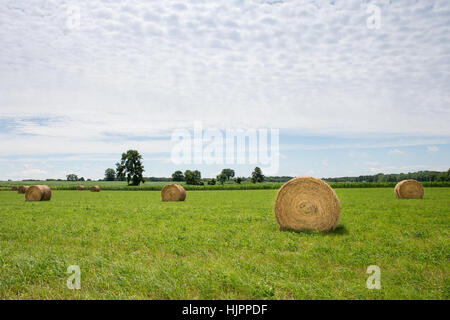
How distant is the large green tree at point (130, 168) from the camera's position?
92188mm

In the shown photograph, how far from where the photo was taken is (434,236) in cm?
927

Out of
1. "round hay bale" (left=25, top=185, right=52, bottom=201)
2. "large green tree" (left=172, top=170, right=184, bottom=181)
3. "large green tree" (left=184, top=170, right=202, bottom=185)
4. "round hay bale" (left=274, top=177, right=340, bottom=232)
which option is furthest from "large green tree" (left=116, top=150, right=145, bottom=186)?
"round hay bale" (left=274, top=177, right=340, bottom=232)

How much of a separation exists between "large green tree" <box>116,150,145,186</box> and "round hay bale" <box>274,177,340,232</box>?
86.1m

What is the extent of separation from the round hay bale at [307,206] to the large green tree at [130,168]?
86.1 meters

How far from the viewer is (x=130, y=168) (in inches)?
3661

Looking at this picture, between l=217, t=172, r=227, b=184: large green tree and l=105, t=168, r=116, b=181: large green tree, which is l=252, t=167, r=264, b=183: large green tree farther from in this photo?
l=105, t=168, r=116, b=181: large green tree

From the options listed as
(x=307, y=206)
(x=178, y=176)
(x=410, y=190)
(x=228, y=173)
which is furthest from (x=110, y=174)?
(x=307, y=206)

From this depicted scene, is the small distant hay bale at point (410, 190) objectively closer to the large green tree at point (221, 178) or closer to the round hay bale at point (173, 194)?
the round hay bale at point (173, 194)

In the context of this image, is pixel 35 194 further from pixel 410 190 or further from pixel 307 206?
pixel 410 190

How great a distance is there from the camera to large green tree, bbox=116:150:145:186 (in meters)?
92.2
